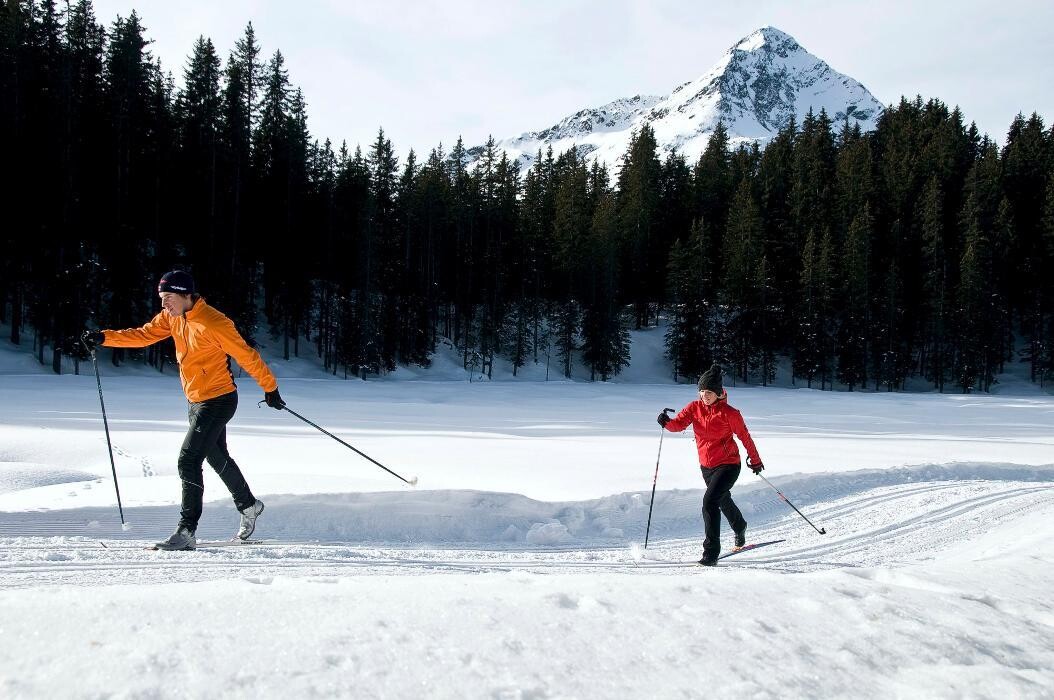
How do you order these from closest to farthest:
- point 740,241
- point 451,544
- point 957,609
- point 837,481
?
point 957,609 < point 451,544 < point 837,481 < point 740,241

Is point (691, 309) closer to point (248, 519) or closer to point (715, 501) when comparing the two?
point (715, 501)

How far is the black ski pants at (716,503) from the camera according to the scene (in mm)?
5746

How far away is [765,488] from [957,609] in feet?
18.4

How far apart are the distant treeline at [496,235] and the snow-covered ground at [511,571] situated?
18.1 m

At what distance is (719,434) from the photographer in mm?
5918

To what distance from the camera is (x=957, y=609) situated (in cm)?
289

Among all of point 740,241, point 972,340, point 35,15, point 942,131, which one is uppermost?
point 942,131

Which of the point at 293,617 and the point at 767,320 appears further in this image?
the point at 767,320

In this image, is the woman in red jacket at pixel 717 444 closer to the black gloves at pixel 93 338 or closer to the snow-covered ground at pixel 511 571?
the snow-covered ground at pixel 511 571

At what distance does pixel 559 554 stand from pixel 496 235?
145 ft

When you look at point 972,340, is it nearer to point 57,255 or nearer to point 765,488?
point 765,488

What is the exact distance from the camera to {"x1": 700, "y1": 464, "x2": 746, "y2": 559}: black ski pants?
5.75 meters

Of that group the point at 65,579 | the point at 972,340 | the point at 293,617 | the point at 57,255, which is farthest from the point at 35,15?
the point at 972,340

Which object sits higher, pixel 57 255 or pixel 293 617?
pixel 57 255
